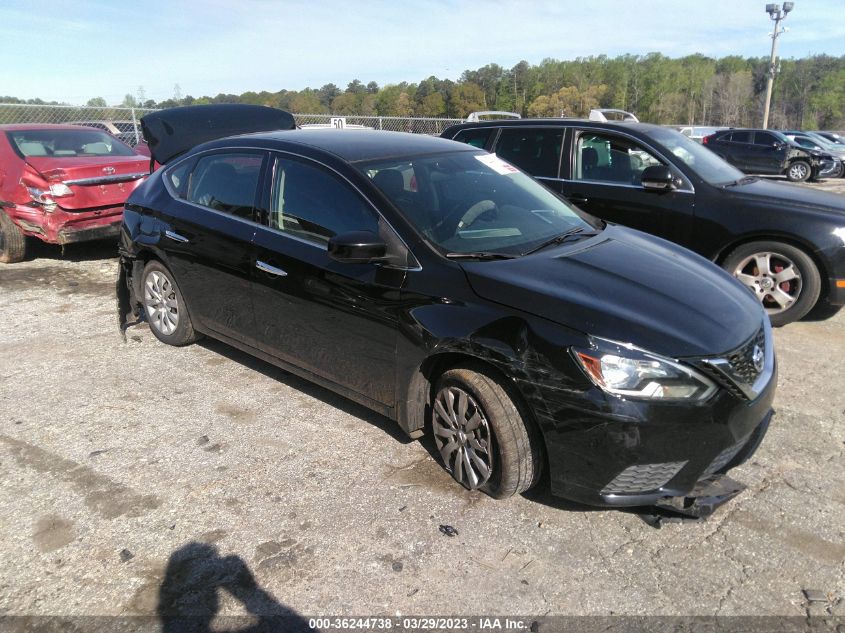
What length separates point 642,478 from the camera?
8.82 feet

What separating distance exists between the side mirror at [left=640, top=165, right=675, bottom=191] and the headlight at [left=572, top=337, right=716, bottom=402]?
348 cm

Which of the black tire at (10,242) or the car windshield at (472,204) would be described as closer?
the car windshield at (472,204)

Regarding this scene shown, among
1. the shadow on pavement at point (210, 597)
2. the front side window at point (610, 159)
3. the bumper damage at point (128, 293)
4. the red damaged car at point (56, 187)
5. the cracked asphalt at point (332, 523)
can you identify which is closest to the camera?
the shadow on pavement at point (210, 597)

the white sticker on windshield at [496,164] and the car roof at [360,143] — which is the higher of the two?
the car roof at [360,143]

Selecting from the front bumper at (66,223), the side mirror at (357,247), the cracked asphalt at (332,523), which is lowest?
the cracked asphalt at (332,523)

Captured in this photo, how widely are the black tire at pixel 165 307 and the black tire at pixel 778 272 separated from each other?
4464 millimetres

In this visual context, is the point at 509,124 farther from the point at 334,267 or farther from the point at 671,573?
the point at 671,573

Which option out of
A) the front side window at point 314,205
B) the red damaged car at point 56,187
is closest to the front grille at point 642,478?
the front side window at point 314,205

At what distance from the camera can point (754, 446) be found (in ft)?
9.71

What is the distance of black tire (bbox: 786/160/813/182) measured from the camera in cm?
2150

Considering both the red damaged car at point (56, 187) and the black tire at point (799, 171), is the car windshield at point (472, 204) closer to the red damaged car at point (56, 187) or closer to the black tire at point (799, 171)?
the red damaged car at point (56, 187)

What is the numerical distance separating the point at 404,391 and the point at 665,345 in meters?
1.29

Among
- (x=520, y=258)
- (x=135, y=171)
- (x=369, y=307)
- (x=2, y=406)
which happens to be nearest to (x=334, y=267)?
(x=369, y=307)

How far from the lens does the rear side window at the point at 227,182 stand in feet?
13.5
